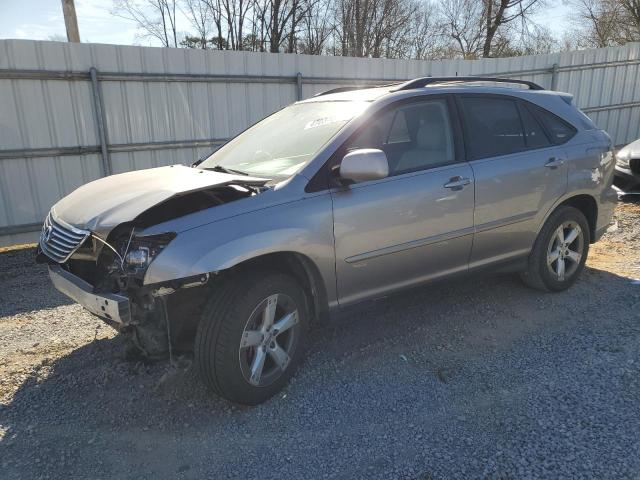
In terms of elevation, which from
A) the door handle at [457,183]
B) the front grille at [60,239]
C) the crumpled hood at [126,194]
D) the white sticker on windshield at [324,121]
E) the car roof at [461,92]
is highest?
the car roof at [461,92]

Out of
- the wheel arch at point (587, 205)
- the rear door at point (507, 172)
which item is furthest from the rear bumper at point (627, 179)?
the rear door at point (507, 172)

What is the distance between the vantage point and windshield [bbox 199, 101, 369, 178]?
3374 millimetres

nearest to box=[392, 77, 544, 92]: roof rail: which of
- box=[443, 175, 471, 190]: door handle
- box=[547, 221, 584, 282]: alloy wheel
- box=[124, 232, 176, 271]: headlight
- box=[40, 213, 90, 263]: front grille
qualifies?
box=[443, 175, 471, 190]: door handle

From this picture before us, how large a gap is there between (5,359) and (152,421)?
154cm

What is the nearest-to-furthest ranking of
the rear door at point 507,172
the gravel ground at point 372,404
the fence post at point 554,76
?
the gravel ground at point 372,404 → the rear door at point 507,172 → the fence post at point 554,76

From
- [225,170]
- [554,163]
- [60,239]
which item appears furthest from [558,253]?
[60,239]

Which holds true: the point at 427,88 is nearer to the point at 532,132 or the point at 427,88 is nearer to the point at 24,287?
the point at 532,132

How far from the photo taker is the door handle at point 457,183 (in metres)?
3.61

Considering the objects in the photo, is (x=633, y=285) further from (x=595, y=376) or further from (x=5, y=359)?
(x=5, y=359)

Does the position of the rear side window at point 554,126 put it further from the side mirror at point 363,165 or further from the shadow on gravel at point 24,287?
the shadow on gravel at point 24,287

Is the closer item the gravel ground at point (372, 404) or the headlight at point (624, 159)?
the gravel ground at point (372, 404)

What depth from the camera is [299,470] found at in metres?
2.53

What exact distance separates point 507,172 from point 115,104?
18.2ft

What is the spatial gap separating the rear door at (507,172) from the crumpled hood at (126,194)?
1.77 meters
